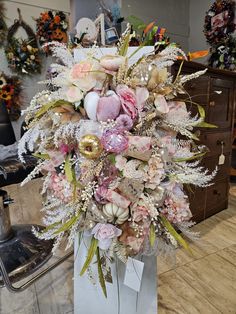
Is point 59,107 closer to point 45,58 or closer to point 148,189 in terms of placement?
point 148,189

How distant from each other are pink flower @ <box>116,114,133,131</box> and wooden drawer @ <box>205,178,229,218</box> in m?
1.48

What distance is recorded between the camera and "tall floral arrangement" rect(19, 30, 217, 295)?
0.60 metres

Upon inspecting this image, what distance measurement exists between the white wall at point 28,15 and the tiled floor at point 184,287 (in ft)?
7.54

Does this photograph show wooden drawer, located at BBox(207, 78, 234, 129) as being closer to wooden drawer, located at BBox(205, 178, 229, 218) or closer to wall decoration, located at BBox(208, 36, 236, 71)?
wooden drawer, located at BBox(205, 178, 229, 218)

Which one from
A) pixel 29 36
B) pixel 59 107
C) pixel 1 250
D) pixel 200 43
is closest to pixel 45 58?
pixel 29 36

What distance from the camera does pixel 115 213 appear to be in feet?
2.04

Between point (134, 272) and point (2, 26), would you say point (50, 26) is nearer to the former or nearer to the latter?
point (2, 26)

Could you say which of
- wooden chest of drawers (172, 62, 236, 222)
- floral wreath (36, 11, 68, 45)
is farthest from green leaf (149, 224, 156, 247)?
floral wreath (36, 11, 68, 45)

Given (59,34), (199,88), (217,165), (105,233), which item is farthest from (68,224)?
(59,34)

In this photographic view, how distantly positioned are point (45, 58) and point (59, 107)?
9.25ft

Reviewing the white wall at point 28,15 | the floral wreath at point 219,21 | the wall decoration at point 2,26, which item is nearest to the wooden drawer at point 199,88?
the floral wreath at point 219,21

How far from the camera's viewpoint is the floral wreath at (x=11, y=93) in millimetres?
2781

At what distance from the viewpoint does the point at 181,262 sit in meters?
1.45

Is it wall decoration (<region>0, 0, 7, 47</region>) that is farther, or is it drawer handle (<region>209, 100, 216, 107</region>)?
wall decoration (<region>0, 0, 7, 47</region>)
